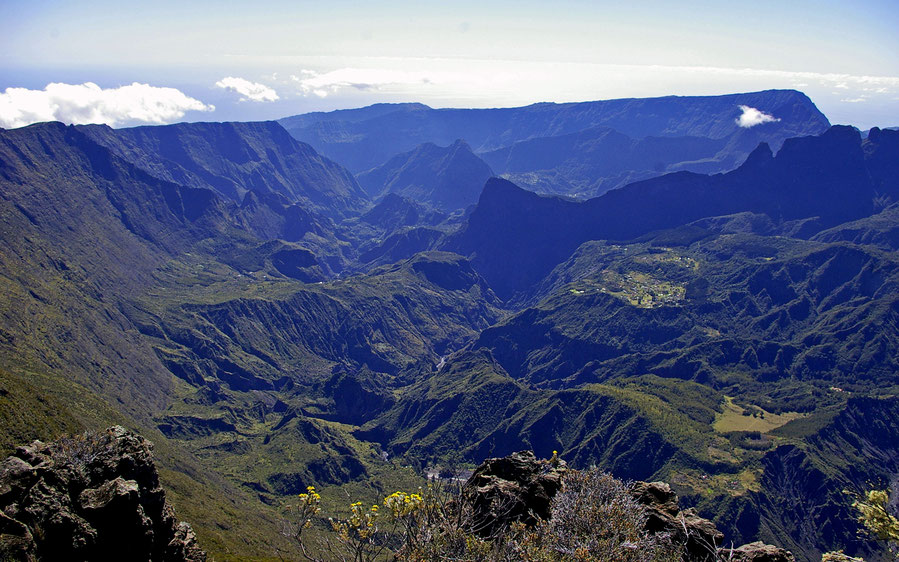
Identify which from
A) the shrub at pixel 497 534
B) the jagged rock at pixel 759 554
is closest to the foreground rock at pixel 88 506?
the shrub at pixel 497 534

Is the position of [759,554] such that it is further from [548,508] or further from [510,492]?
[510,492]

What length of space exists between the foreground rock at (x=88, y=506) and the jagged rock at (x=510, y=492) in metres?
20.6

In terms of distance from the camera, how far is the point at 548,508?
3647cm

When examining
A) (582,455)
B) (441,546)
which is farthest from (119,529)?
(582,455)

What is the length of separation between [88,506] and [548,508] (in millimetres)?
28245

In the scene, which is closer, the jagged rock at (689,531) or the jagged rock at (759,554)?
the jagged rock at (759,554)

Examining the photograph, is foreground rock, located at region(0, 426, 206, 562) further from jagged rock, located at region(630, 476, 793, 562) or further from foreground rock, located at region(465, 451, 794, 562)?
jagged rock, located at region(630, 476, 793, 562)

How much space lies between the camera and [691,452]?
176875 mm

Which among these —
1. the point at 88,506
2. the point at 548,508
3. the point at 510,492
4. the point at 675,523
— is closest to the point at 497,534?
the point at 510,492

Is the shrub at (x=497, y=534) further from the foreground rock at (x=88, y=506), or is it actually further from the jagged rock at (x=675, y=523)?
the foreground rock at (x=88, y=506)

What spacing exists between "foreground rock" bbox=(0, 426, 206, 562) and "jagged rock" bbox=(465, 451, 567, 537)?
2058cm

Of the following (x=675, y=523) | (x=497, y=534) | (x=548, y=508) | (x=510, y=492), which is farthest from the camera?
(x=548, y=508)

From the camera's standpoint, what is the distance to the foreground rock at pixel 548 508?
3256 cm

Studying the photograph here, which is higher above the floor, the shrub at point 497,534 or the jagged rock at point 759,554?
the shrub at point 497,534
